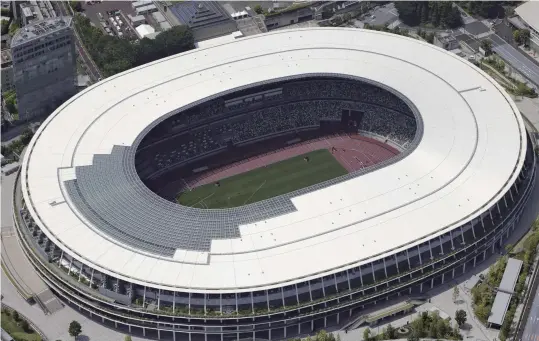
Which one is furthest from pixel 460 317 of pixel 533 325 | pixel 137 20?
pixel 137 20

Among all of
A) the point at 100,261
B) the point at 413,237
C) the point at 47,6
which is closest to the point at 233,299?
the point at 100,261

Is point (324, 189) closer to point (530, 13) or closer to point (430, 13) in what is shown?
point (430, 13)

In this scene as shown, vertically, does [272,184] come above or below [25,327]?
above

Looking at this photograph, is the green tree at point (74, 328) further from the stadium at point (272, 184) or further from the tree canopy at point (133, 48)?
the tree canopy at point (133, 48)

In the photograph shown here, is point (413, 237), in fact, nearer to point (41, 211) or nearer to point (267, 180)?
point (267, 180)

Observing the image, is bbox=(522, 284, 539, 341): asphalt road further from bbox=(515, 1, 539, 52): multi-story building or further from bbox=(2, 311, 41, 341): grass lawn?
bbox=(515, 1, 539, 52): multi-story building
